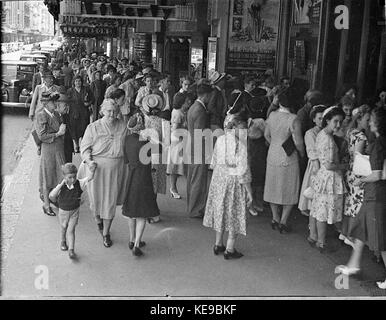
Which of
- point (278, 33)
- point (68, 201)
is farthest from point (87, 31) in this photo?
point (68, 201)

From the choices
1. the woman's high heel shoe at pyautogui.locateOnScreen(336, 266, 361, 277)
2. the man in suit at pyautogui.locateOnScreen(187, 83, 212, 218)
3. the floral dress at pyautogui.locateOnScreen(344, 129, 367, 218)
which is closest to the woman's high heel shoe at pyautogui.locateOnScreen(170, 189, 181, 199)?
the man in suit at pyautogui.locateOnScreen(187, 83, 212, 218)

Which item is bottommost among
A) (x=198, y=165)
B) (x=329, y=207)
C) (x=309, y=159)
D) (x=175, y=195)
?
(x=175, y=195)

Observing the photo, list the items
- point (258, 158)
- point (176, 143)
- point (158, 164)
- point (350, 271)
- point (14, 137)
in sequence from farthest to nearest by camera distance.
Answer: point (14, 137)
point (176, 143)
point (258, 158)
point (158, 164)
point (350, 271)

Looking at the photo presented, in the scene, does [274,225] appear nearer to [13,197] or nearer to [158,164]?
[158,164]

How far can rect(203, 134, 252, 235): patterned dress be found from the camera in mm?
5711

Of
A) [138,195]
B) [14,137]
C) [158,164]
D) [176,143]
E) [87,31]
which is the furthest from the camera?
[87,31]

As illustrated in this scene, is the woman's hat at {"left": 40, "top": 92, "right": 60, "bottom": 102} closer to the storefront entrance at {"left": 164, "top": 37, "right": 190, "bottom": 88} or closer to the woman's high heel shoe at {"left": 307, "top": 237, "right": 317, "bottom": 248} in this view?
the woman's high heel shoe at {"left": 307, "top": 237, "right": 317, "bottom": 248}

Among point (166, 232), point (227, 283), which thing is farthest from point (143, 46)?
point (227, 283)

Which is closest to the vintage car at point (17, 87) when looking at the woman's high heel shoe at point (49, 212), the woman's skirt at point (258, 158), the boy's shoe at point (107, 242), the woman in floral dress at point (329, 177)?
the woman's high heel shoe at point (49, 212)

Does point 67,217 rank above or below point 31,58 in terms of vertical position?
below

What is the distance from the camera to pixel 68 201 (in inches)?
224

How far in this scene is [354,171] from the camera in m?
5.66

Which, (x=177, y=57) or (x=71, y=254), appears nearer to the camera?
(x=71, y=254)

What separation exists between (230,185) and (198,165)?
136 centimetres
